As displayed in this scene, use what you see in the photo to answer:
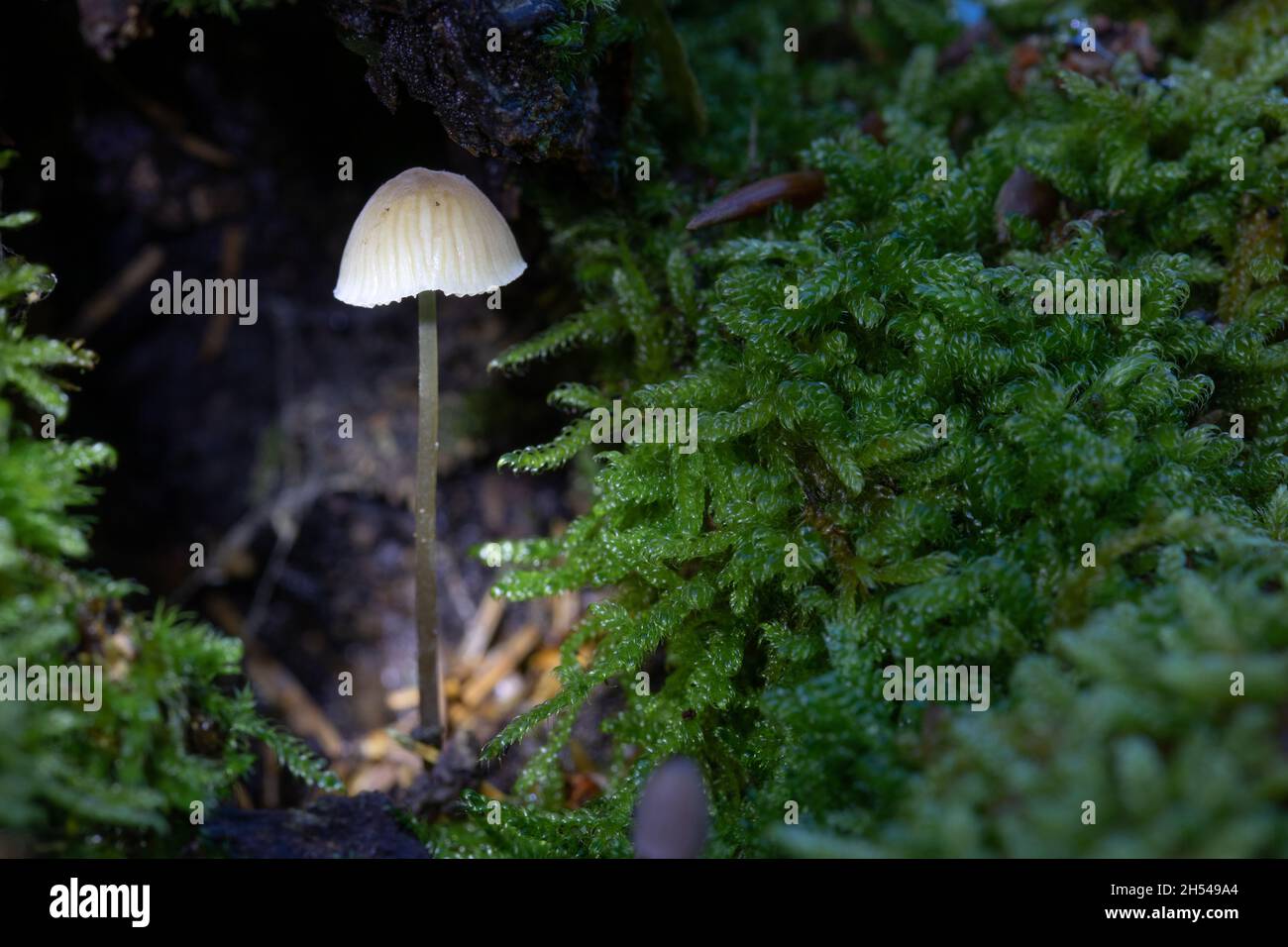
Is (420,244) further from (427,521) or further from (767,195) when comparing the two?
(767,195)

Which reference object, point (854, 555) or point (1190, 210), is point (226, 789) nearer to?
point (854, 555)

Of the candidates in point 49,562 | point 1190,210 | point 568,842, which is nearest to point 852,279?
point 1190,210

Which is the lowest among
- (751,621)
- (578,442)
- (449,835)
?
(449,835)
